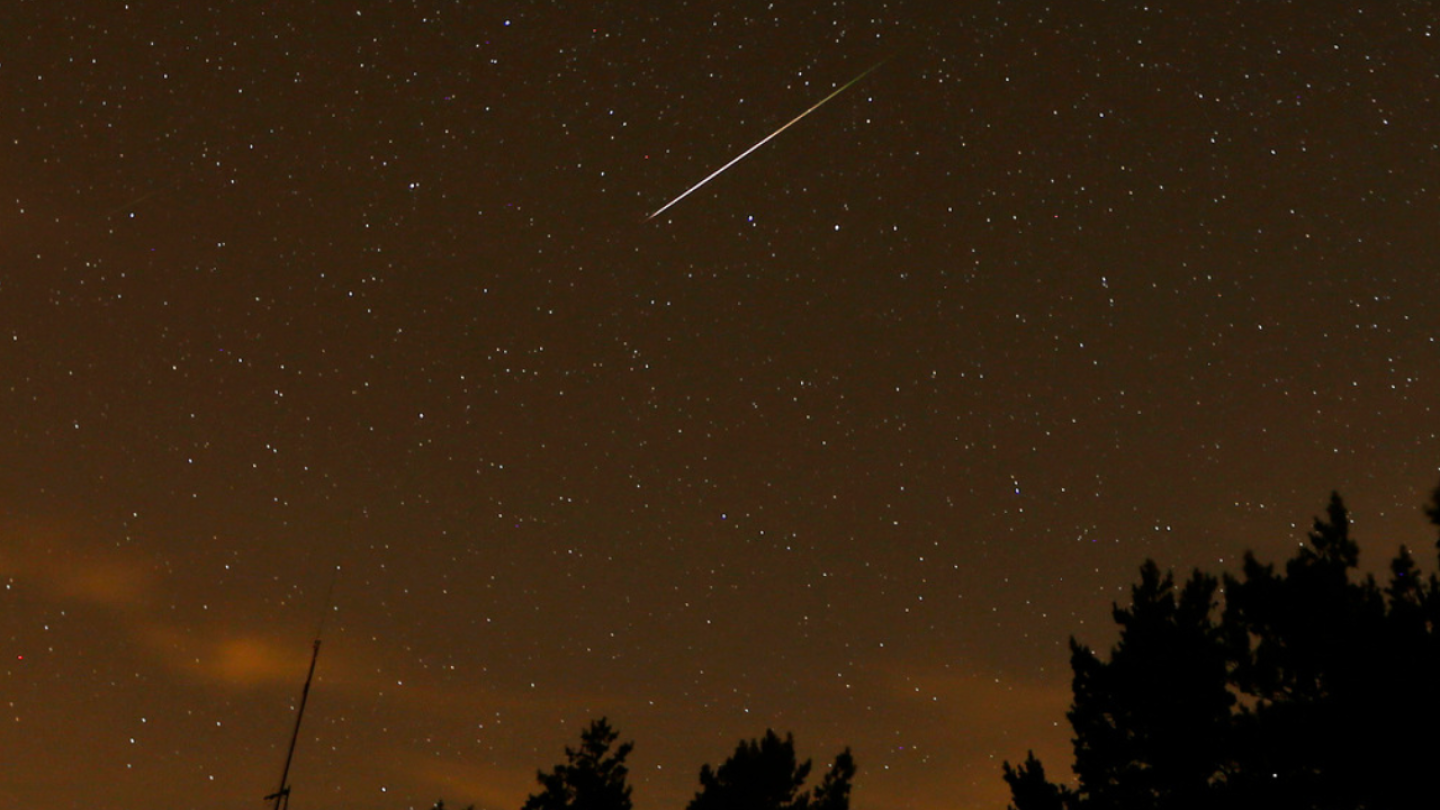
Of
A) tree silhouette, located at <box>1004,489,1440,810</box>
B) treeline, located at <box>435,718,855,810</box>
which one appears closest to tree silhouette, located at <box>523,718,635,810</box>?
treeline, located at <box>435,718,855,810</box>

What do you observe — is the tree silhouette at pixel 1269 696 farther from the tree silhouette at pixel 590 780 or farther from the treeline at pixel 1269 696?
the tree silhouette at pixel 590 780

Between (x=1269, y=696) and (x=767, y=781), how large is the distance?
1318 centimetres

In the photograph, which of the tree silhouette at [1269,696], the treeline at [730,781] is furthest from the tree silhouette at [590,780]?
the tree silhouette at [1269,696]

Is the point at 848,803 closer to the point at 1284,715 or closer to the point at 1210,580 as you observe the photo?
the point at 1210,580

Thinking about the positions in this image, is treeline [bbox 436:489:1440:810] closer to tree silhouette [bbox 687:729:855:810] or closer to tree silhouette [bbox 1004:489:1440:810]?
tree silhouette [bbox 1004:489:1440:810]

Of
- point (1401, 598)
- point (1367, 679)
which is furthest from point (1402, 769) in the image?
point (1401, 598)

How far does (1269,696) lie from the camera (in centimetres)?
1432

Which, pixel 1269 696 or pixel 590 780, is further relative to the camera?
pixel 590 780

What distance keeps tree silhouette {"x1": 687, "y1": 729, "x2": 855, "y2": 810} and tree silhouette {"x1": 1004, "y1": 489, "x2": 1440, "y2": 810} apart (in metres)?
8.64

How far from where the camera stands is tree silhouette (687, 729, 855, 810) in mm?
25062

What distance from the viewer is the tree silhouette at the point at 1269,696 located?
37.6 feet

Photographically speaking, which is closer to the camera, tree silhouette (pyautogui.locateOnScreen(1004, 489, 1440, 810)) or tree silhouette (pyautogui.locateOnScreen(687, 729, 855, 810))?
tree silhouette (pyautogui.locateOnScreen(1004, 489, 1440, 810))

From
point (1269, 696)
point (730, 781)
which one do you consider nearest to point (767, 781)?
point (730, 781)

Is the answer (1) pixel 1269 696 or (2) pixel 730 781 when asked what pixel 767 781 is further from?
(1) pixel 1269 696
